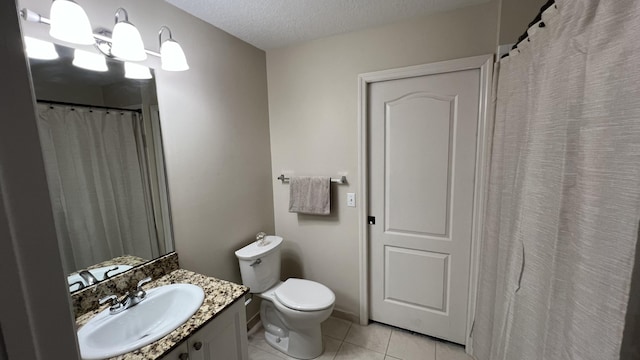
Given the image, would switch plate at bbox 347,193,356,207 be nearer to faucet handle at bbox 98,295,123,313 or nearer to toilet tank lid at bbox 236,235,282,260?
toilet tank lid at bbox 236,235,282,260

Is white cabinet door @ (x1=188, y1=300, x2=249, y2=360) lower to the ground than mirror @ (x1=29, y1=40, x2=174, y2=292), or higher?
lower

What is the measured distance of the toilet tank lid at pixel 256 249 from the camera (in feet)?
5.84

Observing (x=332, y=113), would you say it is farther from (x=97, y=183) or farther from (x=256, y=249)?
(x=97, y=183)

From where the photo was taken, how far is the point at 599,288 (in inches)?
22.6

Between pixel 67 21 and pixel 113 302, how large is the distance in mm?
1155

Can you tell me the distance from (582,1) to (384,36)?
1.24 meters

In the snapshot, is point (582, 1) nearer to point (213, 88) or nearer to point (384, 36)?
point (384, 36)

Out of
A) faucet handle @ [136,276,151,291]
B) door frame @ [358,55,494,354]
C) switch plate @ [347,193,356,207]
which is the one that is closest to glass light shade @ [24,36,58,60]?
faucet handle @ [136,276,151,291]

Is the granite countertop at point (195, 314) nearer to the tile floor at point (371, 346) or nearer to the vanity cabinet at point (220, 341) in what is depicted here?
the vanity cabinet at point (220, 341)

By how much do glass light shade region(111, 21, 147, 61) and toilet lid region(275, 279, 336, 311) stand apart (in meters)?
1.59

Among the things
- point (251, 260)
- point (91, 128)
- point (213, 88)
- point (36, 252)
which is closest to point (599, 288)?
point (36, 252)

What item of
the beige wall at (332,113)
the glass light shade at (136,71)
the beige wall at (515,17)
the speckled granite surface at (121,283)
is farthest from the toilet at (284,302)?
the beige wall at (515,17)

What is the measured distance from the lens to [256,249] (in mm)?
1867

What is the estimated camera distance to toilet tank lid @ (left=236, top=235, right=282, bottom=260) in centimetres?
178
